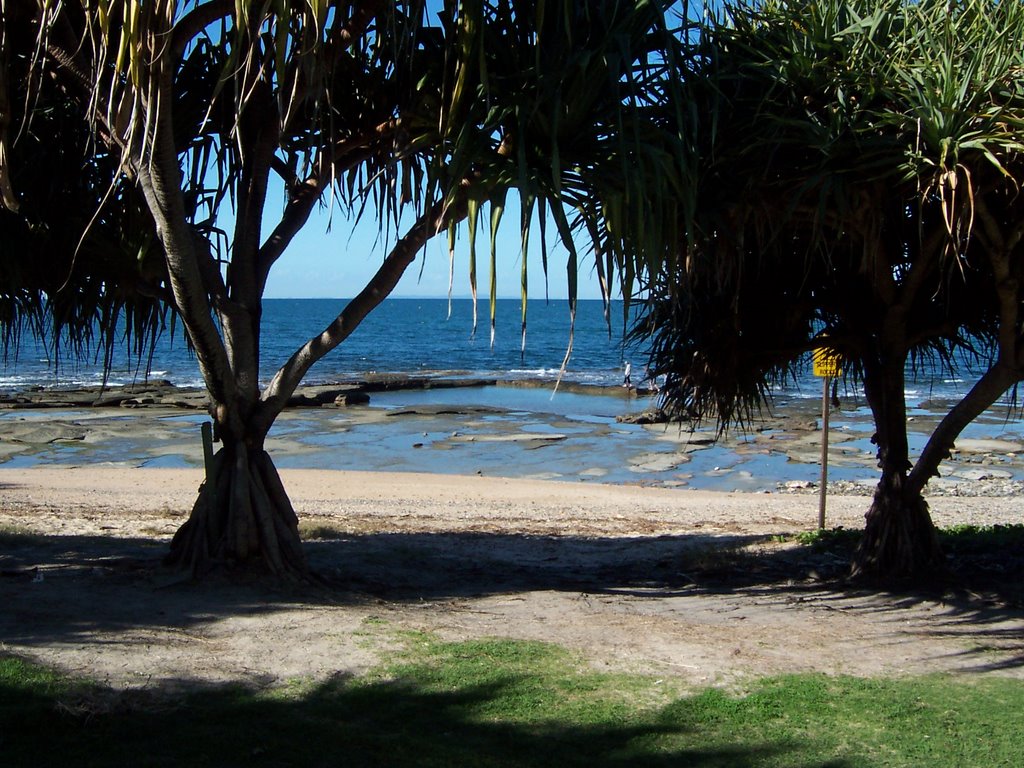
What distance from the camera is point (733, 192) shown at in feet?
21.1

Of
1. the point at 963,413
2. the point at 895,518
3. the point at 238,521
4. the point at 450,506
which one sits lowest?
the point at 450,506

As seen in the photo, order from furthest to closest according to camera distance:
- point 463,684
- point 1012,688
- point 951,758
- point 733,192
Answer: point 733,192, point 1012,688, point 463,684, point 951,758

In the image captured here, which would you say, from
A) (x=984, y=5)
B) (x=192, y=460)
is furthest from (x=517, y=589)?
(x=192, y=460)

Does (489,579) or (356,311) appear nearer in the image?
(356,311)

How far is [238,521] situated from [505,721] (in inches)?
107

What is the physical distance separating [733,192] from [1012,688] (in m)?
3.23

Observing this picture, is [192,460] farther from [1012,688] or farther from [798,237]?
[1012,688]

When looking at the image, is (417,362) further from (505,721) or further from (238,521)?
(505,721)

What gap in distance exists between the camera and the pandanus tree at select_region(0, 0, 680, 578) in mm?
5141

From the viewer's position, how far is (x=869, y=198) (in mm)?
6422

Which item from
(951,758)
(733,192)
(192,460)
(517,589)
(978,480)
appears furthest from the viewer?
(192,460)

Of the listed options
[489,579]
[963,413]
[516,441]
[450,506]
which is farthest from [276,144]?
[516,441]

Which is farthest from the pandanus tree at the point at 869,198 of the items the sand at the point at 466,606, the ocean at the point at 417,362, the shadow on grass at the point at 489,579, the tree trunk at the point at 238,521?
the ocean at the point at 417,362

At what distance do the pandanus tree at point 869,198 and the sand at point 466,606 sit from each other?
1399 millimetres
